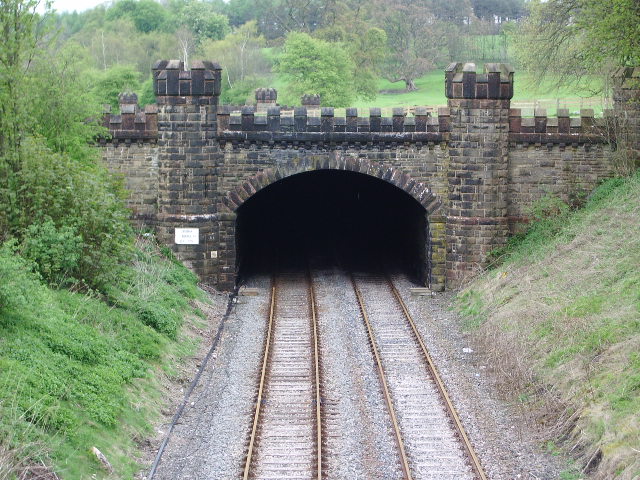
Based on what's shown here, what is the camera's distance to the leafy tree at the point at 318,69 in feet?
193

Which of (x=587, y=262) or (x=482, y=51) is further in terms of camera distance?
(x=482, y=51)

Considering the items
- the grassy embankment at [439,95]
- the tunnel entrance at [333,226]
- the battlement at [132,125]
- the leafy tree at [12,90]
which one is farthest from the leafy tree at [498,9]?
the leafy tree at [12,90]

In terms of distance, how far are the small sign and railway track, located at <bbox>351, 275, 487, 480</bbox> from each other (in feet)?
16.3

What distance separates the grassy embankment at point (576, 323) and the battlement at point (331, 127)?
13.1 ft

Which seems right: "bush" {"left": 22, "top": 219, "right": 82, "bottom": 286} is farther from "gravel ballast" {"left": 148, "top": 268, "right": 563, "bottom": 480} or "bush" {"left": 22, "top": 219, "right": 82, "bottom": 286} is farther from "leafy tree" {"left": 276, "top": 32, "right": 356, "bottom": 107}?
"leafy tree" {"left": 276, "top": 32, "right": 356, "bottom": 107}

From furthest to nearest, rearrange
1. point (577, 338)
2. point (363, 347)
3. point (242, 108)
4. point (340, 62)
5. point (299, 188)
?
point (340, 62) → point (299, 188) → point (242, 108) → point (363, 347) → point (577, 338)

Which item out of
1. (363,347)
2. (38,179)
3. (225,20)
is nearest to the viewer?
(38,179)

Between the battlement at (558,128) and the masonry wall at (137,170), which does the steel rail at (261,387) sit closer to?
the masonry wall at (137,170)

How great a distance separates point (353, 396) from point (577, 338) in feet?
14.2

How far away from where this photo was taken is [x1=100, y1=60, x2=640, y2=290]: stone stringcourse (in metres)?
25.2

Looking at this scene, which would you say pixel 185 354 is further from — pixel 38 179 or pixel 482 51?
pixel 482 51

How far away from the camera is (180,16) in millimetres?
98000

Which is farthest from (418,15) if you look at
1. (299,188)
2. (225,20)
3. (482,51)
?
(299,188)

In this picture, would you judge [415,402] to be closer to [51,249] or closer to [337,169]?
[51,249]
